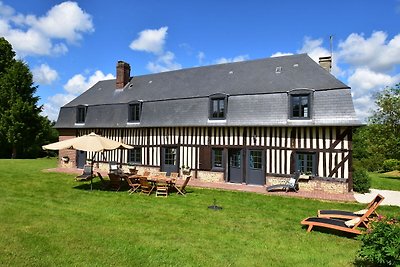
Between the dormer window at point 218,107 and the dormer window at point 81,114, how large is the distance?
10.2 m

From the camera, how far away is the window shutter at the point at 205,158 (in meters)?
15.8

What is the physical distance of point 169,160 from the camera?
1720 centimetres

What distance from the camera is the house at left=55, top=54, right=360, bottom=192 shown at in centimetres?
1316

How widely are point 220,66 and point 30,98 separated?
22.5 metres

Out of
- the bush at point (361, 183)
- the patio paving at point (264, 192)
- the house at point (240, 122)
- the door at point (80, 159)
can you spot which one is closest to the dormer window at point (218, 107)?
the house at point (240, 122)

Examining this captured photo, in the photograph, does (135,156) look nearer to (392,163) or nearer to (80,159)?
(80,159)

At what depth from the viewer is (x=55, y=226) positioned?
679 cm

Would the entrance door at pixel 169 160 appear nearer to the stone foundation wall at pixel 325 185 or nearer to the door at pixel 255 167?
the door at pixel 255 167

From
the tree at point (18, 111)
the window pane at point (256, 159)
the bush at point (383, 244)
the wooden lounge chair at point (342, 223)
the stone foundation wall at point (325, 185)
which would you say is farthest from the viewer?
the tree at point (18, 111)

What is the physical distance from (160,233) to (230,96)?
10.1 meters

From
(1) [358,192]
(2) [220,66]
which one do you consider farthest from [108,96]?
(1) [358,192]

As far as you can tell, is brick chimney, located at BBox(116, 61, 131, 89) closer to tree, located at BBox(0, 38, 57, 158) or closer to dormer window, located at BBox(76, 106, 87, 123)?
dormer window, located at BBox(76, 106, 87, 123)

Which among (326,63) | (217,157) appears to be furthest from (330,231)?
(326,63)

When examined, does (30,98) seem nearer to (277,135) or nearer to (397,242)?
(277,135)
